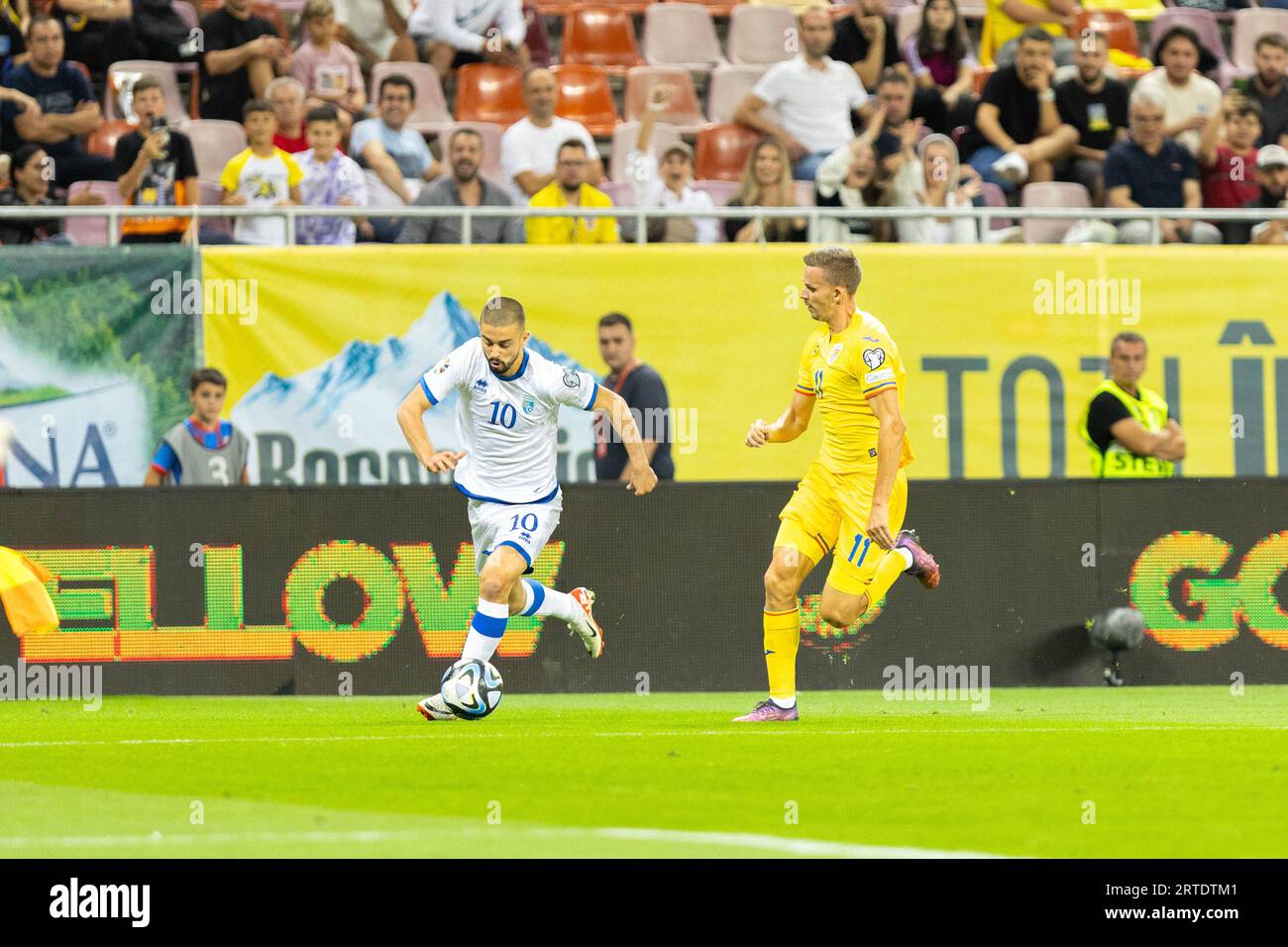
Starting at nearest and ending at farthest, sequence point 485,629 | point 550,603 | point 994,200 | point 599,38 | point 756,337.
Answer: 1. point 485,629
2. point 550,603
3. point 756,337
4. point 994,200
5. point 599,38

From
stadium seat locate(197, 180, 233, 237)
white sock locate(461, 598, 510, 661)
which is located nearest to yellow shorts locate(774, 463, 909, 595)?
white sock locate(461, 598, 510, 661)

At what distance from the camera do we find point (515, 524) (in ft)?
38.8

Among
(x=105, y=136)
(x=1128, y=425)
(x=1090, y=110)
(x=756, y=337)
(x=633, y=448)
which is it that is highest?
(x=1090, y=110)

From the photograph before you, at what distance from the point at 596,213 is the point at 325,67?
3.67 m

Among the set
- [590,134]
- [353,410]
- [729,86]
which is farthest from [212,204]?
[729,86]

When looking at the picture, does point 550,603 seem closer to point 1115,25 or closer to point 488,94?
point 488,94

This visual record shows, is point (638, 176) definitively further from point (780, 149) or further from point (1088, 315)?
point (1088, 315)

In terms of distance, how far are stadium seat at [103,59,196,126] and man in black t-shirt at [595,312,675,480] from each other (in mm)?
5287

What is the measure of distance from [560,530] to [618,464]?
1.01m

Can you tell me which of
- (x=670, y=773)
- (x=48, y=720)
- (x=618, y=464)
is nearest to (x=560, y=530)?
(x=618, y=464)

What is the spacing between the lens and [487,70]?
1994 centimetres

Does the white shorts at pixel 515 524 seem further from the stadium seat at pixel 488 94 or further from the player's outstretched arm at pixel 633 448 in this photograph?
the stadium seat at pixel 488 94

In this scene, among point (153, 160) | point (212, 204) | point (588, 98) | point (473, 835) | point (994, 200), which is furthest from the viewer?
point (588, 98)

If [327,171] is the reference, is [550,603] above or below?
below
